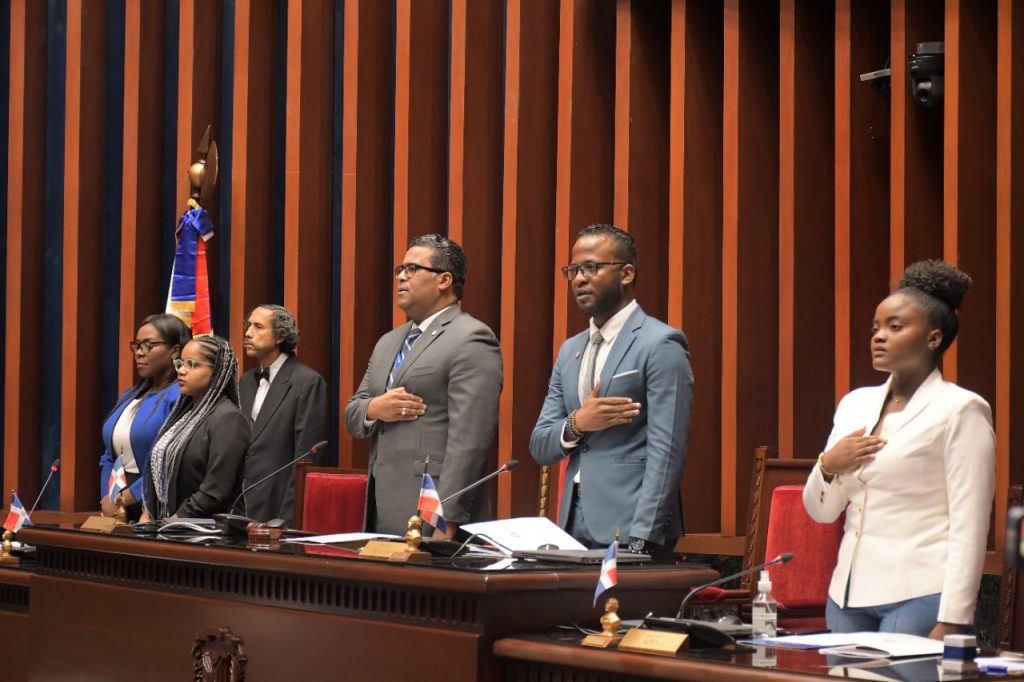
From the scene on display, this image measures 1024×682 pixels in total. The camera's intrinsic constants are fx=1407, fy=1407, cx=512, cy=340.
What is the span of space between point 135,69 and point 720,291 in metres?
2.71

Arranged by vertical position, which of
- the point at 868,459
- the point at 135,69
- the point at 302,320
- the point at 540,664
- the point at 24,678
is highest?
the point at 135,69

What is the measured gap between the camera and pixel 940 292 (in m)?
2.66

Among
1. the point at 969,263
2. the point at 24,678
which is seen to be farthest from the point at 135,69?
the point at 969,263

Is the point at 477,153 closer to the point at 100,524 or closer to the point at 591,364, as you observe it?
the point at 591,364

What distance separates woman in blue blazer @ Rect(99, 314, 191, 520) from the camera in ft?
14.8

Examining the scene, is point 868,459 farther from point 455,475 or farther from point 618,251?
point 455,475

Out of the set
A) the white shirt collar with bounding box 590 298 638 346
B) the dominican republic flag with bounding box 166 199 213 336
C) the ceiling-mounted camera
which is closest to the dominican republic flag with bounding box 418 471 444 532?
the white shirt collar with bounding box 590 298 638 346

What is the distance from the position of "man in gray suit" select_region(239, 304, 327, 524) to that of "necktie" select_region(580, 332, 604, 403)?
5.82 ft

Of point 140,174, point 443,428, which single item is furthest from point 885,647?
point 140,174

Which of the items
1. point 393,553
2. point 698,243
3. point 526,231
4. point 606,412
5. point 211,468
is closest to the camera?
point 393,553

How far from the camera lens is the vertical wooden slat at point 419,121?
16.7 feet

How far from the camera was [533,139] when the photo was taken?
15.8ft

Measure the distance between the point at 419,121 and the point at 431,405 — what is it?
186cm

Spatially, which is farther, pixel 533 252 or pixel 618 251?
pixel 533 252
